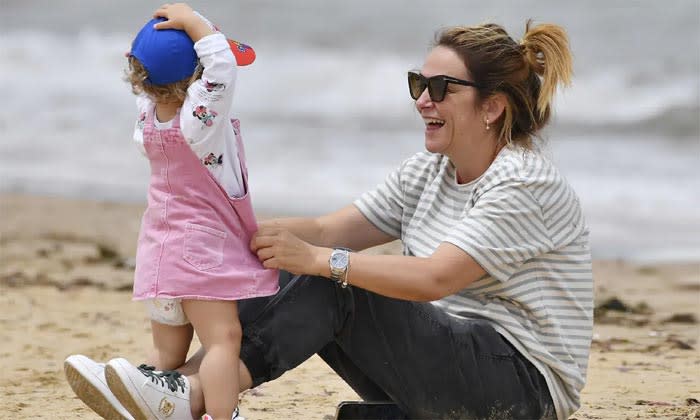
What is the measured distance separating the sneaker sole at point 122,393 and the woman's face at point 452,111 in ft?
3.23

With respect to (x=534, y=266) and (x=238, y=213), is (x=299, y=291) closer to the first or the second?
(x=238, y=213)

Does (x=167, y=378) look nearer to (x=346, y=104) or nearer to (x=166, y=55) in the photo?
(x=166, y=55)

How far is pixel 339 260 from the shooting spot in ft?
8.98

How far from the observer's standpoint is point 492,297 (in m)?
2.97

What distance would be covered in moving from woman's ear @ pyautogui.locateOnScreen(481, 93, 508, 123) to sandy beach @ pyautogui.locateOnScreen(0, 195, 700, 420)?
102 centimetres

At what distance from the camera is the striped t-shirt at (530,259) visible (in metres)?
2.83

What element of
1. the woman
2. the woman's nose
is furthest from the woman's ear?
the woman's nose

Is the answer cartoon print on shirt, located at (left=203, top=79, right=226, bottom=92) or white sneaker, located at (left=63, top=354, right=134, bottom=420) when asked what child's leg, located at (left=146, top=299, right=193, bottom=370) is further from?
cartoon print on shirt, located at (left=203, top=79, right=226, bottom=92)

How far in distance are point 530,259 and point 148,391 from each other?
0.96m

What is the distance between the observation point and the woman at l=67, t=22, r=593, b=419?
9.16 feet

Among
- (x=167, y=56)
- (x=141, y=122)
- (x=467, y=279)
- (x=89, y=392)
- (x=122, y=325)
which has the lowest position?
(x=122, y=325)

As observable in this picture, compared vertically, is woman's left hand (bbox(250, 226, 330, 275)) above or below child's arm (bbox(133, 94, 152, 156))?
below

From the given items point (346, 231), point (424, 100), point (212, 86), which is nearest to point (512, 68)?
point (424, 100)

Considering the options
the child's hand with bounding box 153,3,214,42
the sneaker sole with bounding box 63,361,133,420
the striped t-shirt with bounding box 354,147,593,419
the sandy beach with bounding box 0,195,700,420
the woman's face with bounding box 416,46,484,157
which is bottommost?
the sandy beach with bounding box 0,195,700,420
